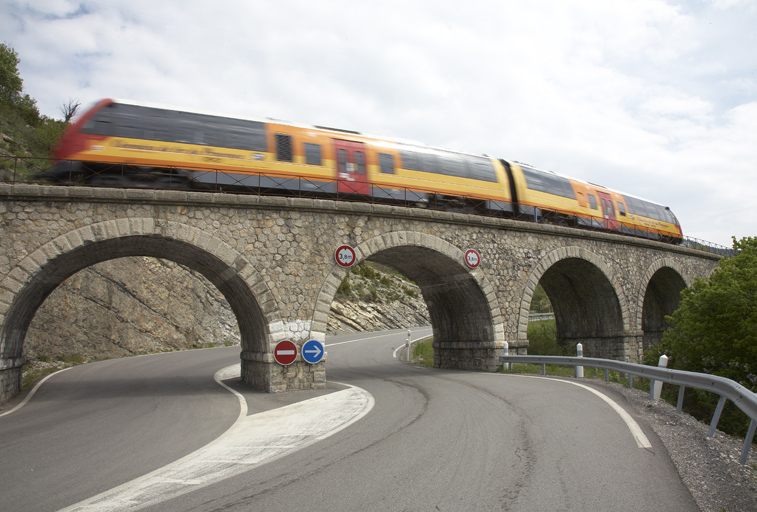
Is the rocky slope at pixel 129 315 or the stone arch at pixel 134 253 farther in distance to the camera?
the rocky slope at pixel 129 315

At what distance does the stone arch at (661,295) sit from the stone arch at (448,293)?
11815 millimetres

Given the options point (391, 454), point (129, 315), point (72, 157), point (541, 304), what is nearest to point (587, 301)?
point (391, 454)

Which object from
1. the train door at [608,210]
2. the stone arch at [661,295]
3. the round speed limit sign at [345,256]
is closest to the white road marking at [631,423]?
the round speed limit sign at [345,256]

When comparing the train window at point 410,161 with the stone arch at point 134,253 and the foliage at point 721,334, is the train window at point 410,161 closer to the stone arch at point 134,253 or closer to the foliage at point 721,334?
the stone arch at point 134,253

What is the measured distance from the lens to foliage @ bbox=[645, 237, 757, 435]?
46.0 ft

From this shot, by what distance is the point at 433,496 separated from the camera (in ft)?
14.0

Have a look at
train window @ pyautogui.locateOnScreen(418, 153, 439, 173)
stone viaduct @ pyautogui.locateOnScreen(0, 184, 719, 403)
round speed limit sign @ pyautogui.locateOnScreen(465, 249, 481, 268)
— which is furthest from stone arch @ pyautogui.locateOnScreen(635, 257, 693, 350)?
train window @ pyautogui.locateOnScreen(418, 153, 439, 173)

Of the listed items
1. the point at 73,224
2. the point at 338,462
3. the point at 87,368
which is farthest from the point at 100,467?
the point at 87,368

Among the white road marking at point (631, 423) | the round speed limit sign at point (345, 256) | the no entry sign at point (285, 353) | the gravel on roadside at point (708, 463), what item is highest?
the round speed limit sign at point (345, 256)

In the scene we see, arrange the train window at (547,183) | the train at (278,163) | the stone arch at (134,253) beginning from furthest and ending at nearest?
1. the train window at (547,183)
2. the train at (278,163)
3. the stone arch at (134,253)

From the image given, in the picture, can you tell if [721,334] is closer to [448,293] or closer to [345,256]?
[448,293]

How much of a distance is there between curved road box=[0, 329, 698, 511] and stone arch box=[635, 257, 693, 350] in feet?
59.0

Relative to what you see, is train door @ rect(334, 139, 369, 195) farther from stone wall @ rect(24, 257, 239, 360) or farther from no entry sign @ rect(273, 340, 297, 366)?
stone wall @ rect(24, 257, 239, 360)

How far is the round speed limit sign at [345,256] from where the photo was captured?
570 inches
